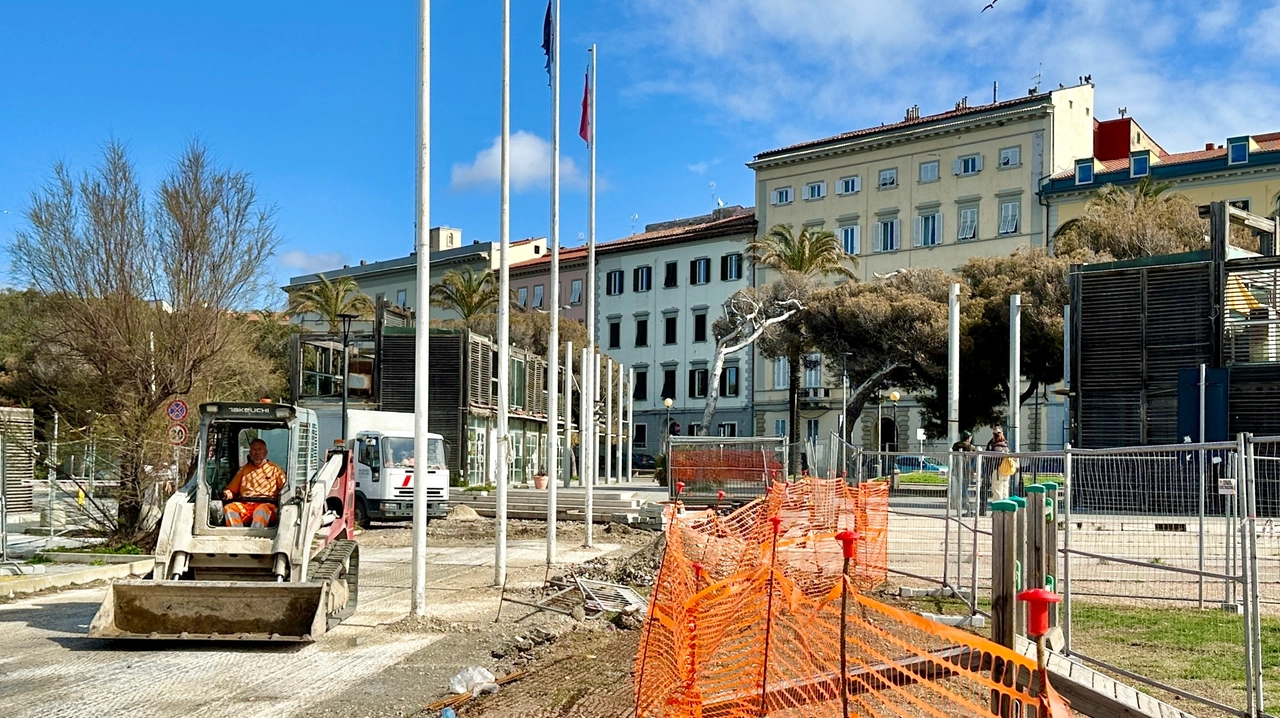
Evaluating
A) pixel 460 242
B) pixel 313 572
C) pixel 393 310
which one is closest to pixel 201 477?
pixel 313 572

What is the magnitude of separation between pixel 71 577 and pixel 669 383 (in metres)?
62.9

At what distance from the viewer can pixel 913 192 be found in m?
66.5

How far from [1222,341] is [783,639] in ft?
90.1

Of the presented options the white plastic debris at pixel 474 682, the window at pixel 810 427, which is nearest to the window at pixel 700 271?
the window at pixel 810 427

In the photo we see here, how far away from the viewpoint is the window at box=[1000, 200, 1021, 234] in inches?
2445

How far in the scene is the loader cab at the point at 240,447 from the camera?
1306cm

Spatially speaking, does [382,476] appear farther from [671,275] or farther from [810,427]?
[671,275]

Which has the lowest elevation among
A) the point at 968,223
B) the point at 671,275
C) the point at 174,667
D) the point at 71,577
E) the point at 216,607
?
the point at 71,577

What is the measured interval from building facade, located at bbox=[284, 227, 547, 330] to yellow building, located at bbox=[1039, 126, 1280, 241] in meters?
39.0

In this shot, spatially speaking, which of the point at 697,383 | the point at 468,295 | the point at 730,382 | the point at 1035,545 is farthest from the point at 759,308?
the point at 1035,545

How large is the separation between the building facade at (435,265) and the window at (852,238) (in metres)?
25.4

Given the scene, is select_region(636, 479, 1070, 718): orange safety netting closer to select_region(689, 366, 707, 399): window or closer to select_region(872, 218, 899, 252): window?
select_region(872, 218, 899, 252): window

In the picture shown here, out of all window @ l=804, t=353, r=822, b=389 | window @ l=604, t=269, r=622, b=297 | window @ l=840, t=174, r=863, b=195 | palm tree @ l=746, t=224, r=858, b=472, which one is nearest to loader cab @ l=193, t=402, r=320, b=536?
palm tree @ l=746, t=224, r=858, b=472

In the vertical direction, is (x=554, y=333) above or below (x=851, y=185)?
below
